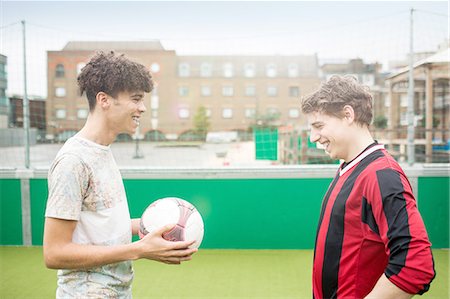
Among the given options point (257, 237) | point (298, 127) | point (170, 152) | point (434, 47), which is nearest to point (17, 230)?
point (170, 152)

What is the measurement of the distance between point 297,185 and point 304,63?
1790 mm

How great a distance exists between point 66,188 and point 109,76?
0.44 meters

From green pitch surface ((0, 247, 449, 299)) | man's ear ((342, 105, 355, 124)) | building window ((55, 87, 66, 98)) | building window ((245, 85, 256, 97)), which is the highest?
building window ((245, 85, 256, 97))

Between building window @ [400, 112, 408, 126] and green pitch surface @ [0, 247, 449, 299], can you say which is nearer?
green pitch surface @ [0, 247, 449, 299]

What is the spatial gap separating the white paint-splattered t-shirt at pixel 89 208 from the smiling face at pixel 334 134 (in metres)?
0.78

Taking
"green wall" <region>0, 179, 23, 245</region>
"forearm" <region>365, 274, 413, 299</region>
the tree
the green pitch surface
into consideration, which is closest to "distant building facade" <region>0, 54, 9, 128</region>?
"green wall" <region>0, 179, 23, 245</region>

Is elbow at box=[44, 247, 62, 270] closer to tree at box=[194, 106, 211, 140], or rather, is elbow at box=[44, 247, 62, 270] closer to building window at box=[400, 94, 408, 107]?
tree at box=[194, 106, 211, 140]

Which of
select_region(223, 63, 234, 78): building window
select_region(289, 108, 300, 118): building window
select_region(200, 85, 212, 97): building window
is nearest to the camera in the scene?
select_region(223, 63, 234, 78): building window

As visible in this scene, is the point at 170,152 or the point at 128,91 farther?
the point at 170,152

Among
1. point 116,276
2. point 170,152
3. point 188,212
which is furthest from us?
point 170,152

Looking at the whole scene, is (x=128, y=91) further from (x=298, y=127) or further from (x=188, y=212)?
(x=298, y=127)

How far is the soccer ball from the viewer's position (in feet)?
5.51

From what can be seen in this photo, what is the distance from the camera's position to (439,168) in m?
4.76

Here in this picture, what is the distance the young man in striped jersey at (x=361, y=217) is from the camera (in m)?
1.22
